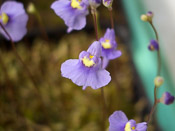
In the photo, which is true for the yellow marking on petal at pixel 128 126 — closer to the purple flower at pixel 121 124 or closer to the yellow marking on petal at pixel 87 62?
the purple flower at pixel 121 124

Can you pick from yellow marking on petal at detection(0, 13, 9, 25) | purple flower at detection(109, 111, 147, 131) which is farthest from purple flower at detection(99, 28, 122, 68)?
yellow marking on petal at detection(0, 13, 9, 25)

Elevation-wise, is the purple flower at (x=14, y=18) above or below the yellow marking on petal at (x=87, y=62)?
above

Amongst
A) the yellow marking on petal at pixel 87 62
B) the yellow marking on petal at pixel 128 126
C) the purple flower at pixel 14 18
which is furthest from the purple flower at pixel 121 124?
A: the purple flower at pixel 14 18

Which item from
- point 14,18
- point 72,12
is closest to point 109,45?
point 72,12

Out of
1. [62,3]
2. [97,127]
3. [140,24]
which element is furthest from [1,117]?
[140,24]

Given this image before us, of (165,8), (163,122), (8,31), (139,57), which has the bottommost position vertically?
(163,122)

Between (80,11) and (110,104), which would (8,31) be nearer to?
(80,11)

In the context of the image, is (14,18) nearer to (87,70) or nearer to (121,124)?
(87,70)

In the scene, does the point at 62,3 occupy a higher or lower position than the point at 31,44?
higher
